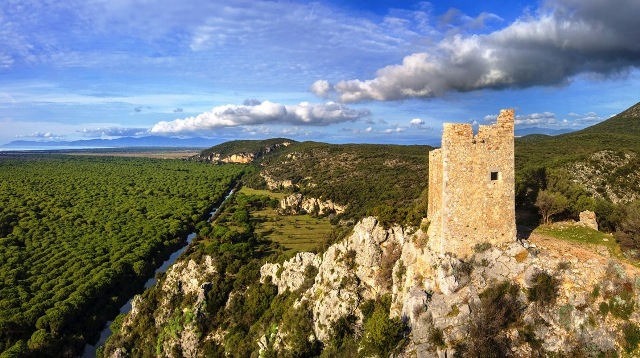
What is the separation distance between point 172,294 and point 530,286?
38843 mm

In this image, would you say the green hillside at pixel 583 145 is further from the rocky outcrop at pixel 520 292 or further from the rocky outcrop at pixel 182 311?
the rocky outcrop at pixel 520 292

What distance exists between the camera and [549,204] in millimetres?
24500

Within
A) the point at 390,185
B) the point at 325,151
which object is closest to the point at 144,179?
the point at 325,151

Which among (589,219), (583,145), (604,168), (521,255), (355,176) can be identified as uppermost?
(583,145)

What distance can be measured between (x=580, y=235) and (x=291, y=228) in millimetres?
73190

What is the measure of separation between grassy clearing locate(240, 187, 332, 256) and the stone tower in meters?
50.8

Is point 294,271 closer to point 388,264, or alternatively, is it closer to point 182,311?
point 182,311

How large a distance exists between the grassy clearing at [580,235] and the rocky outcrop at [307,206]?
7910 cm

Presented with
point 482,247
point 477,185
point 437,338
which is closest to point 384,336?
point 437,338

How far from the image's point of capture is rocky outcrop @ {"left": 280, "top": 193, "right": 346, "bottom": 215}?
346ft

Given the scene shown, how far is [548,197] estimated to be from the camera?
24.4 m

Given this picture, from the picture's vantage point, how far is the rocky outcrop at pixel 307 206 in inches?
4149

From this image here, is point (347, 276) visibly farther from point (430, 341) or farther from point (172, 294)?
point (172, 294)

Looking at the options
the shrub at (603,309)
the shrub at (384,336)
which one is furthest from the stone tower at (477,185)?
the shrub at (603,309)
